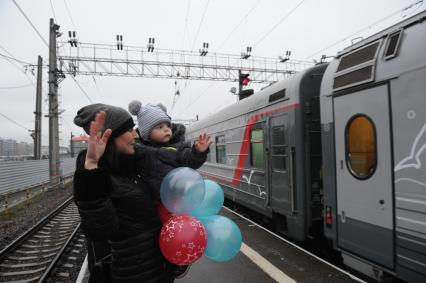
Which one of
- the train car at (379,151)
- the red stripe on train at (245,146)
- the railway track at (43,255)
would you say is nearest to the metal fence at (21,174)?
the railway track at (43,255)

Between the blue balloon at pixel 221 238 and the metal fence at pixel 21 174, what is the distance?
16245 mm

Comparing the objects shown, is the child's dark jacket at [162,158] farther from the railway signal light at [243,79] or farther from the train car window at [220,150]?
the railway signal light at [243,79]

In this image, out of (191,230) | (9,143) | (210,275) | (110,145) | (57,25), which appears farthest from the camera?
(9,143)

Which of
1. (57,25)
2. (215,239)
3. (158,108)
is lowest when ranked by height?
(215,239)

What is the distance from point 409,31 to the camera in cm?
331

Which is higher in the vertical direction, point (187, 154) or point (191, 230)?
point (187, 154)

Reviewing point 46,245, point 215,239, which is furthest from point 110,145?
point 46,245

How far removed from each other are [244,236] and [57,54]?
51.8 ft

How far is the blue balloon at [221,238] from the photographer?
2.13 meters

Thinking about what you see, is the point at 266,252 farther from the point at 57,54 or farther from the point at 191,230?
the point at 57,54

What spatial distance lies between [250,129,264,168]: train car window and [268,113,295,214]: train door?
51 cm

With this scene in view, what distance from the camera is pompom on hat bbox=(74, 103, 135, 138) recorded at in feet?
5.64

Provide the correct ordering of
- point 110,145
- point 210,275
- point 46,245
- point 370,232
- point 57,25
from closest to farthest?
point 110,145
point 370,232
point 210,275
point 46,245
point 57,25

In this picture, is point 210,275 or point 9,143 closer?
point 210,275
